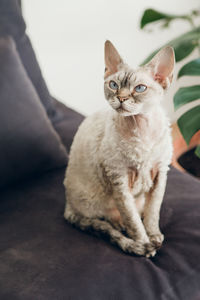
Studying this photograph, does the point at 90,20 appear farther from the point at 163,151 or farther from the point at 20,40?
the point at 163,151

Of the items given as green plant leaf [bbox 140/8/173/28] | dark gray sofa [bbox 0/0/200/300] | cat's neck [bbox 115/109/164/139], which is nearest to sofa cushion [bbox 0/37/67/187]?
dark gray sofa [bbox 0/0/200/300]

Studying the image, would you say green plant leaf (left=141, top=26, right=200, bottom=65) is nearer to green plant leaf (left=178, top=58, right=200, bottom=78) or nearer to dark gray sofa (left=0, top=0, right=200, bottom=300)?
green plant leaf (left=178, top=58, right=200, bottom=78)

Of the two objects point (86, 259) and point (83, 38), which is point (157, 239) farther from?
point (83, 38)

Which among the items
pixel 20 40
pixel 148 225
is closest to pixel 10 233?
pixel 148 225

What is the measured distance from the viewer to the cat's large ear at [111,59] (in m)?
0.87

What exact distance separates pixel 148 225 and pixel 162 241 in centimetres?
6

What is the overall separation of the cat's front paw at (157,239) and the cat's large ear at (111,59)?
0.49 m

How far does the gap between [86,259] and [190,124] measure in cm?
51

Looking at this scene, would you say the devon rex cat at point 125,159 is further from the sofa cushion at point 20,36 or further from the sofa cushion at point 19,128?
the sofa cushion at point 20,36

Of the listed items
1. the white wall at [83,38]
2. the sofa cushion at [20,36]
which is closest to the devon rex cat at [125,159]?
the sofa cushion at [20,36]

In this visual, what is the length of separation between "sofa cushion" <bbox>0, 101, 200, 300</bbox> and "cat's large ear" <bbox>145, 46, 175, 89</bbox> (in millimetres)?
460

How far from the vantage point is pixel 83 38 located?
72.3 inches

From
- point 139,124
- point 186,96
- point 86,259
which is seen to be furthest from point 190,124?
point 86,259

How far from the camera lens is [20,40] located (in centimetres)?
144
